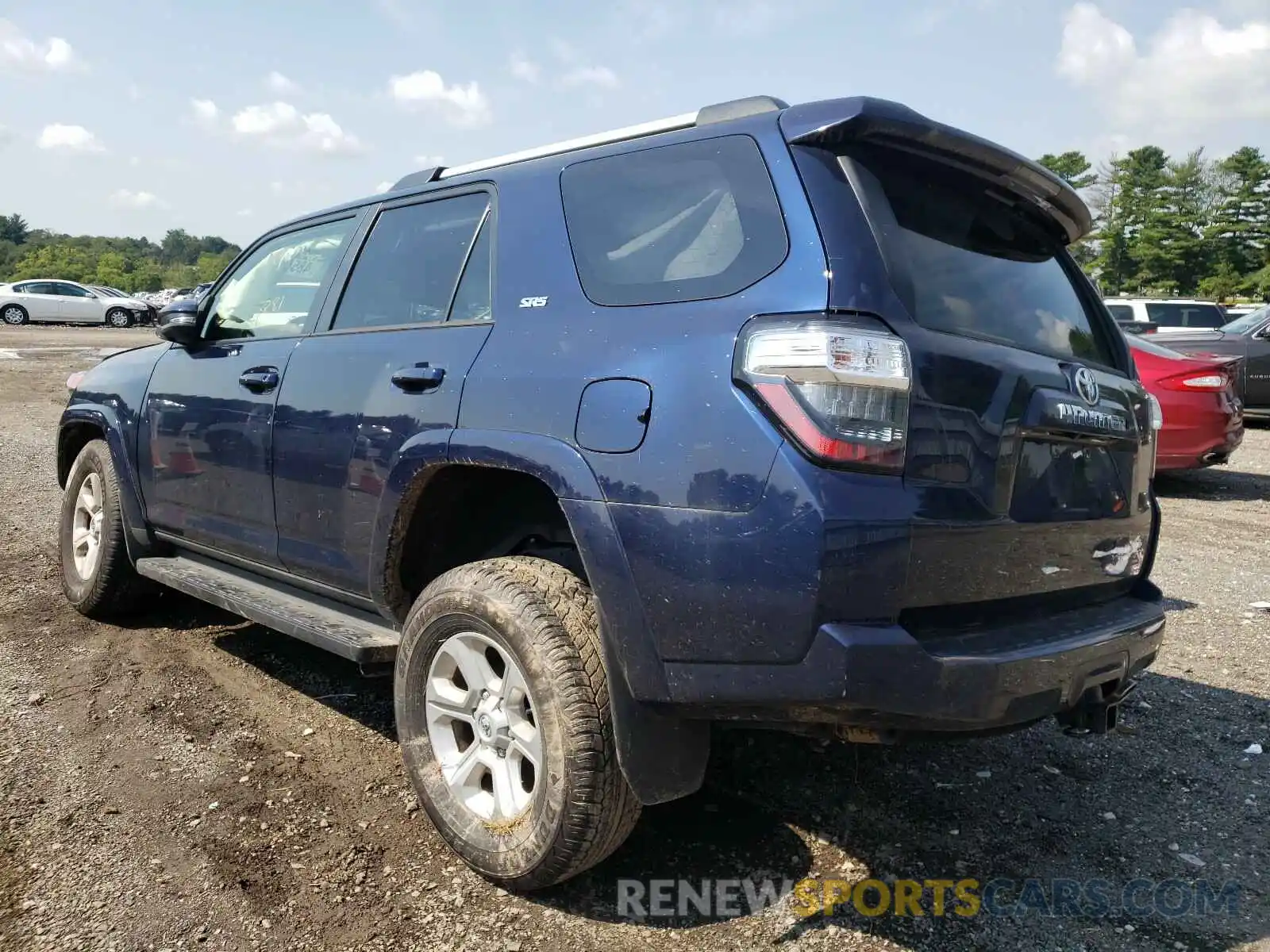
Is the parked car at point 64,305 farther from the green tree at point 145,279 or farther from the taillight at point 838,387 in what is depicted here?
the green tree at point 145,279

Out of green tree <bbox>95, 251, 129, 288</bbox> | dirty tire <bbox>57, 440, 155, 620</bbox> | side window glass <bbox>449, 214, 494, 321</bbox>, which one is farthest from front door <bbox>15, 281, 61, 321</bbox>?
green tree <bbox>95, 251, 129, 288</bbox>

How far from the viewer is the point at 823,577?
2.06 m

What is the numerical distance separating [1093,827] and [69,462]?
5231mm

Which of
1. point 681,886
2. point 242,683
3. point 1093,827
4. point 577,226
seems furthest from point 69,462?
point 1093,827

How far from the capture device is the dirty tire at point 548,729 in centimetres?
242

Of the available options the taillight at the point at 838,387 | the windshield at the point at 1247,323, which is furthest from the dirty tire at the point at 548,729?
the windshield at the point at 1247,323

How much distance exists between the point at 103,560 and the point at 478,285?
2.76m

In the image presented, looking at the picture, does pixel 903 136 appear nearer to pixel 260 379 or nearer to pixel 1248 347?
pixel 260 379

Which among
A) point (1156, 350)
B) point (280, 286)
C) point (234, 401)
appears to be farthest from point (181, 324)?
point (1156, 350)

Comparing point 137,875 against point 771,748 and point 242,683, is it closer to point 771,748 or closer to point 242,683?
point 242,683

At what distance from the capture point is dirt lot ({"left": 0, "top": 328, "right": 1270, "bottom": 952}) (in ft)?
8.23

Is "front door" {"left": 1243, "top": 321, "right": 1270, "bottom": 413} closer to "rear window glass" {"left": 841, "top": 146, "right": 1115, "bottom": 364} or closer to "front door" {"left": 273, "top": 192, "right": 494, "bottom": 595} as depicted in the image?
"rear window glass" {"left": 841, "top": 146, "right": 1115, "bottom": 364}

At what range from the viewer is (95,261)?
110688 millimetres

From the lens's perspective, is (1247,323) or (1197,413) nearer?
(1197,413)
